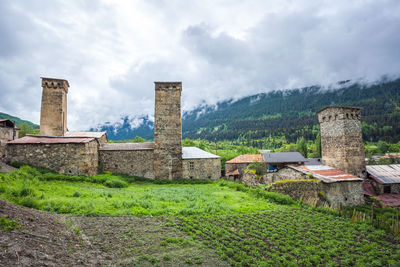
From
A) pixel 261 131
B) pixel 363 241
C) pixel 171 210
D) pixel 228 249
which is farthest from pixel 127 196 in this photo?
pixel 261 131

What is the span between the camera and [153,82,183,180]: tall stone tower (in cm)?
2459

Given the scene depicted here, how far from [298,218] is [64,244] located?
37.5 feet

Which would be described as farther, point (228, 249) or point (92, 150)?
point (92, 150)

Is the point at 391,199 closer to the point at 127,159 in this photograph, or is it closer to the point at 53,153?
the point at 127,159

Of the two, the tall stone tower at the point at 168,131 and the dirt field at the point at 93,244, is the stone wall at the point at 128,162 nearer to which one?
the tall stone tower at the point at 168,131

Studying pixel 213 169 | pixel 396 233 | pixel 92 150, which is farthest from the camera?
pixel 213 169

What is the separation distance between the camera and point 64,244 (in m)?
6.47

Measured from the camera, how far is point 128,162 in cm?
2386

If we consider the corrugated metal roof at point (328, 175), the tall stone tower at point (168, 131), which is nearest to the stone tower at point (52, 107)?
the tall stone tower at point (168, 131)

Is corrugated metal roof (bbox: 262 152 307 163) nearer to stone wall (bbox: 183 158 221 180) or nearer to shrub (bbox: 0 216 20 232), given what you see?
stone wall (bbox: 183 158 221 180)

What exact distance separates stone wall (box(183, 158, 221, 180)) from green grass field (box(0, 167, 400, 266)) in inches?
381

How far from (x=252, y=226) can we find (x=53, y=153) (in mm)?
18000

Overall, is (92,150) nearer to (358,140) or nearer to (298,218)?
(298,218)

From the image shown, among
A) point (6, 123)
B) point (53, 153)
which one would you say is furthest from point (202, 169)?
point (6, 123)
